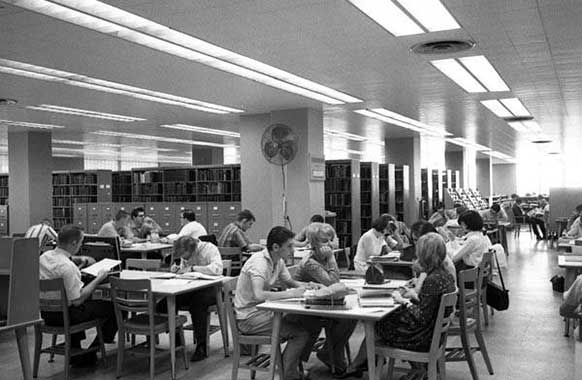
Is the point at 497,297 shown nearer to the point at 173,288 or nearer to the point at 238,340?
the point at 238,340

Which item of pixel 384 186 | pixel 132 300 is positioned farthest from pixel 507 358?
pixel 384 186

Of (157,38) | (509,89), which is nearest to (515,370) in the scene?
(157,38)

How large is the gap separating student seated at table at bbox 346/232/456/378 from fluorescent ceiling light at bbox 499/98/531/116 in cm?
739

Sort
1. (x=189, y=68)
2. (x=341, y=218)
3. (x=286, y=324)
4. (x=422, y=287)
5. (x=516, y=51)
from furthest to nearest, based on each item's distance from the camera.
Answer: (x=341, y=218)
(x=189, y=68)
(x=516, y=51)
(x=286, y=324)
(x=422, y=287)

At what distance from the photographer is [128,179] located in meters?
15.4

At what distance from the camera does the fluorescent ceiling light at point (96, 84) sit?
7539 millimetres

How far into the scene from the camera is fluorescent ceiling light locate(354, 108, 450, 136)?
12.0 m

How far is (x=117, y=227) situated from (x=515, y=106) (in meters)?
7.96

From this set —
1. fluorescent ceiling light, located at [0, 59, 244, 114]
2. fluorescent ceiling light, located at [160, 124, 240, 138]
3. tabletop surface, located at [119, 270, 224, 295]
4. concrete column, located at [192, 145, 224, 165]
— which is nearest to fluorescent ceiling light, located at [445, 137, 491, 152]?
fluorescent ceiling light, located at [160, 124, 240, 138]

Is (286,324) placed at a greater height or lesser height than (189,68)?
lesser

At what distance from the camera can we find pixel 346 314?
391 centimetres

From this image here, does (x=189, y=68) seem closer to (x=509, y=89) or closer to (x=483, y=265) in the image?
(x=483, y=265)

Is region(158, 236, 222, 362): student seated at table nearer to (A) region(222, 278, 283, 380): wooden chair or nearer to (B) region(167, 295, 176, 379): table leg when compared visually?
(B) region(167, 295, 176, 379): table leg

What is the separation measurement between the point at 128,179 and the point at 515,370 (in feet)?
40.1
